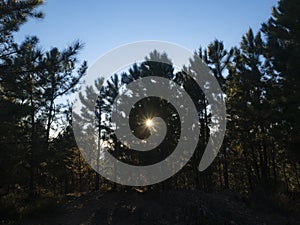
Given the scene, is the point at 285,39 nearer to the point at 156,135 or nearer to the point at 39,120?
the point at 156,135

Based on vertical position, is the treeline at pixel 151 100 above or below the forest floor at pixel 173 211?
above

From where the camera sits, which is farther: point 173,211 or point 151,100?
point 151,100

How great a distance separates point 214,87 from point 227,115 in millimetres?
2358

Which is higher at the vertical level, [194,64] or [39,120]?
[194,64]

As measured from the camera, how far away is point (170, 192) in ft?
51.1

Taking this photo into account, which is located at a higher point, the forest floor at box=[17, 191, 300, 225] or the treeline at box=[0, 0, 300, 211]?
the treeline at box=[0, 0, 300, 211]

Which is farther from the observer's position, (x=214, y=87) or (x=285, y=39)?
(x=214, y=87)

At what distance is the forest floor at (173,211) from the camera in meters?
11.9

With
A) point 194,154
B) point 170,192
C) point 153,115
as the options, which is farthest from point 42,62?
point 194,154

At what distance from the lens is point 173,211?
12.9 m

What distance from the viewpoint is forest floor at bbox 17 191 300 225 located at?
1194 cm

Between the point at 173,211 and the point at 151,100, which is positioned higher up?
the point at 151,100

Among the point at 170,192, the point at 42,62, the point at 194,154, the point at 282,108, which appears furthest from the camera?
the point at 194,154

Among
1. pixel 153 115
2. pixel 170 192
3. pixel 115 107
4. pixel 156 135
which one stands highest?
pixel 115 107
